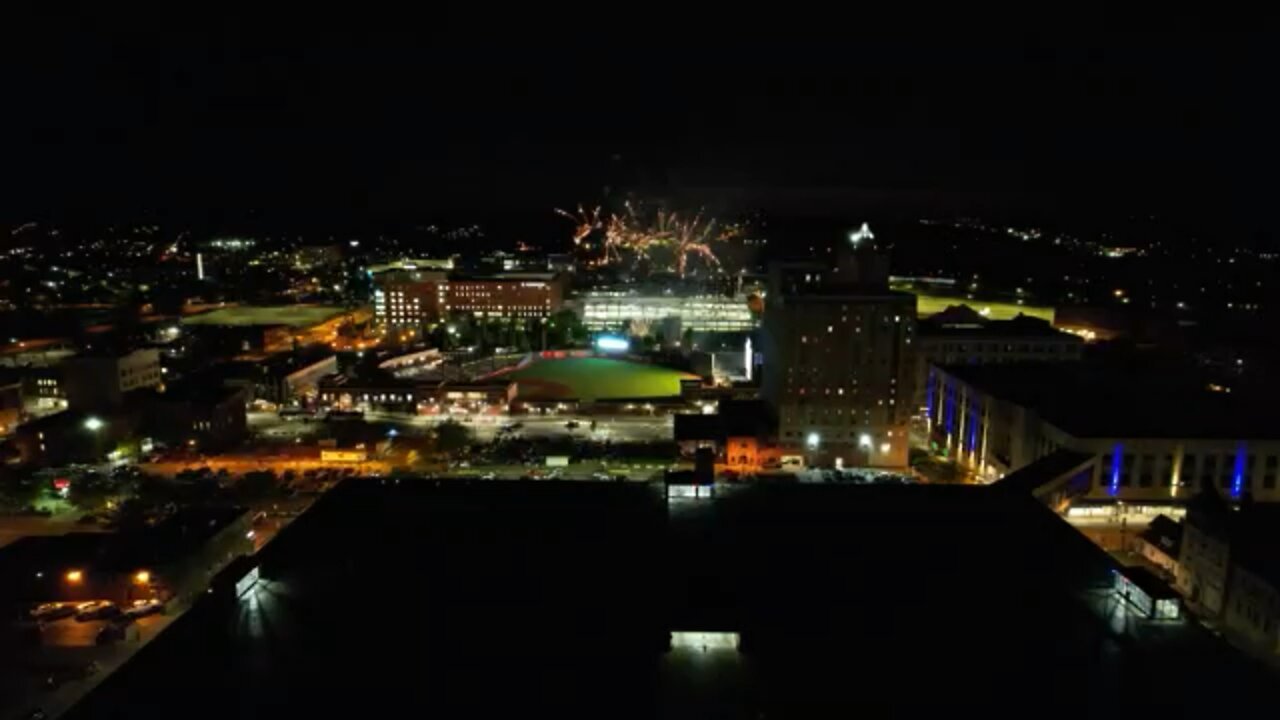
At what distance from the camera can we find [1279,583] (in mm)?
8602

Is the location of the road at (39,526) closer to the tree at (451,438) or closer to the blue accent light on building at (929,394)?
the tree at (451,438)

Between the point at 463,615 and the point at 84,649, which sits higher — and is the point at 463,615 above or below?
above

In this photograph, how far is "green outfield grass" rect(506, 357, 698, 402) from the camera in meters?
20.9

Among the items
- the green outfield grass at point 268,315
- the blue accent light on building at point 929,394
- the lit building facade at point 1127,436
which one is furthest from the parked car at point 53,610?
the green outfield grass at point 268,315

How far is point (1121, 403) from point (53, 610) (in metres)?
15.3

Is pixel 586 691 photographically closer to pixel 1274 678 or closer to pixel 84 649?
pixel 1274 678

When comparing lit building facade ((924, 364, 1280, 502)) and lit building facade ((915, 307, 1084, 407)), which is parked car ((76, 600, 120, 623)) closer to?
lit building facade ((924, 364, 1280, 502))

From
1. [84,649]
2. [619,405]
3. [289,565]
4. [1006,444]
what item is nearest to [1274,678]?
[289,565]

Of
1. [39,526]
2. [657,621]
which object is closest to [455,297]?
[39,526]

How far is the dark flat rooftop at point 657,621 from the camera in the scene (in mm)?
5656

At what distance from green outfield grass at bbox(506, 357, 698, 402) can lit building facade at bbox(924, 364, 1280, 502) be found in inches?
308

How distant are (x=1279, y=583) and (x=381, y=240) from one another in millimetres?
71293

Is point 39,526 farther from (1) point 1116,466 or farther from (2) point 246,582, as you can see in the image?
(1) point 1116,466

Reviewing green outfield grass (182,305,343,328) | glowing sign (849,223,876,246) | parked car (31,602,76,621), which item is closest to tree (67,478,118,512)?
parked car (31,602,76,621)
